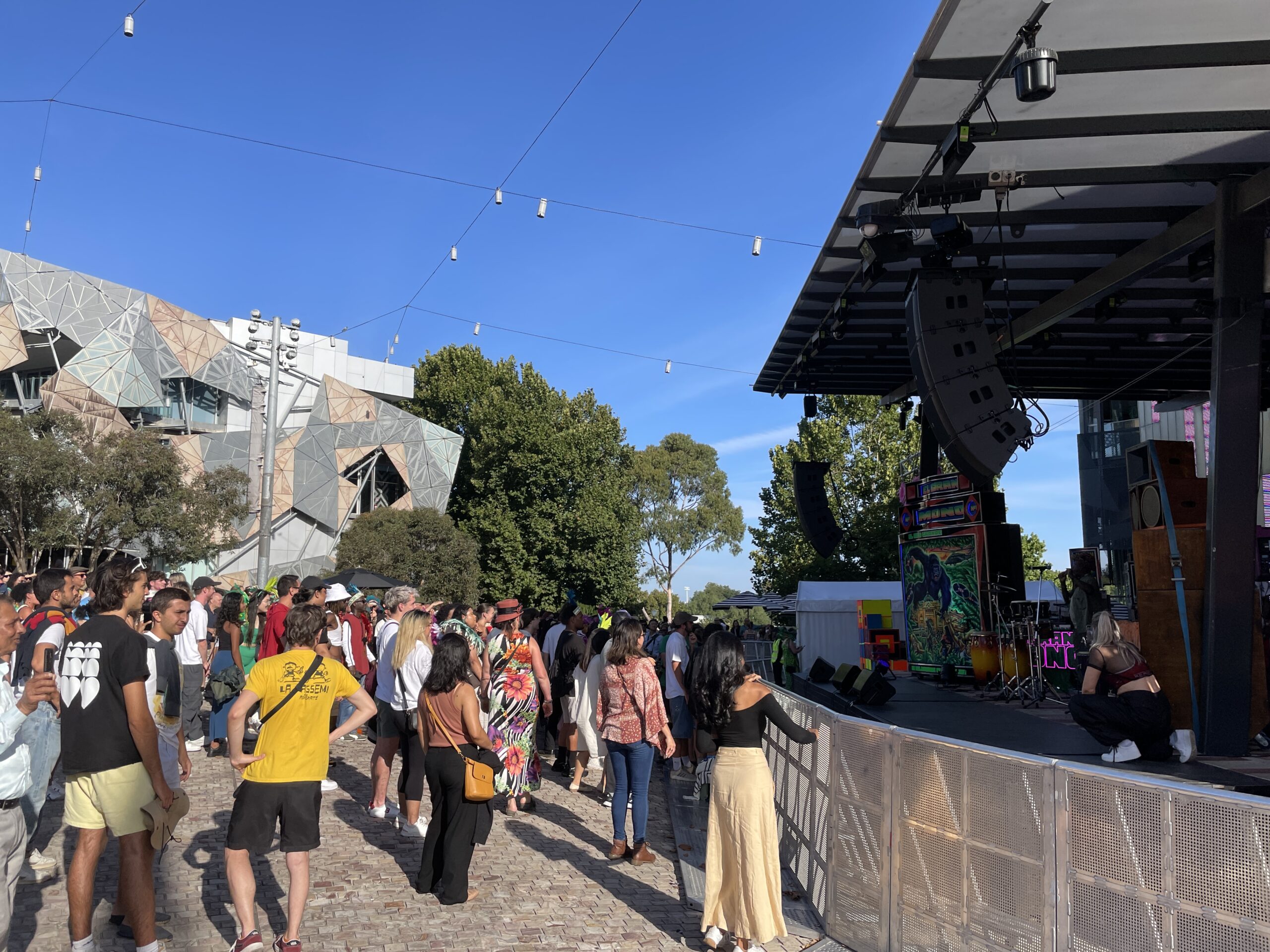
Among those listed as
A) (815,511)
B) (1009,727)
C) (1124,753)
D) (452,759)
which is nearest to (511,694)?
(452,759)

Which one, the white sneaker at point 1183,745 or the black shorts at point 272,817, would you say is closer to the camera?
the black shorts at point 272,817

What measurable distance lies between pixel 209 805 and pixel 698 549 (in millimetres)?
60571

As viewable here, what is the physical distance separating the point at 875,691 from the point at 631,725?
644 cm

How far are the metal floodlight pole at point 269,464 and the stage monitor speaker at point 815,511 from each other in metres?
10.8

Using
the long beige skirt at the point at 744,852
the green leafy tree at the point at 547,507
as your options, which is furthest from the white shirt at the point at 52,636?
the green leafy tree at the point at 547,507

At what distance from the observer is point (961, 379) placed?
10320 mm

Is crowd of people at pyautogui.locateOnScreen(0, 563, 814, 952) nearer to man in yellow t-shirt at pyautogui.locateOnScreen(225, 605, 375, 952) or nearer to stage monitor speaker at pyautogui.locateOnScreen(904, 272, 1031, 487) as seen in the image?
man in yellow t-shirt at pyautogui.locateOnScreen(225, 605, 375, 952)

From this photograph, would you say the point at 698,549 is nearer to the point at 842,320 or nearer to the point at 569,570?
the point at 569,570

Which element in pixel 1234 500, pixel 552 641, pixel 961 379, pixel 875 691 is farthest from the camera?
pixel 875 691

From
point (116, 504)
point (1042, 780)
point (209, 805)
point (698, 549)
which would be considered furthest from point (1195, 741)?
point (698, 549)

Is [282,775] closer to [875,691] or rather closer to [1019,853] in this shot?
[1019,853]

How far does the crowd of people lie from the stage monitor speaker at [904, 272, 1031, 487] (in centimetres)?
427

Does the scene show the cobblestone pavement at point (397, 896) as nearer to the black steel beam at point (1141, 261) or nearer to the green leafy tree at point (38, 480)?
the black steel beam at point (1141, 261)

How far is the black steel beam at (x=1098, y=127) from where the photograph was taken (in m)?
8.03
